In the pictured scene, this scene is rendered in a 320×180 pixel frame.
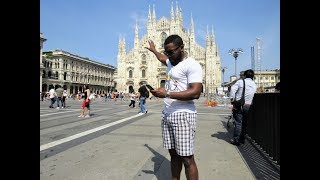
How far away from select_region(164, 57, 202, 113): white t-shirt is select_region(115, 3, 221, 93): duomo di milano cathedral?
196 ft

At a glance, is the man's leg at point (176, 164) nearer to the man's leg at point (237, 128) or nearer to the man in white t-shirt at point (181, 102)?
the man in white t-shirt at point (181, 102)

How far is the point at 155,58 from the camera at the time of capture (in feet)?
217

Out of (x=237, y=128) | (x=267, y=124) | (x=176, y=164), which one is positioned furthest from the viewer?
(x=237, y=128)

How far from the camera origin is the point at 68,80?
234 feet

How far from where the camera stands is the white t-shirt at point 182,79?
2654 mm

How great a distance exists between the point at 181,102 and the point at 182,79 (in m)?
0.23

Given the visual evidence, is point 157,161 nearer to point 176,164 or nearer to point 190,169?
point 176,164

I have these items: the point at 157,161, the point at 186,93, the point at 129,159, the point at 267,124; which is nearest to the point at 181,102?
the point at 186,93

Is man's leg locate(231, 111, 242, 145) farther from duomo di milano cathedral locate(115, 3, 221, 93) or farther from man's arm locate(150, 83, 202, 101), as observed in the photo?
duomo di milano cathedral locate(115, 3, 221, 93)

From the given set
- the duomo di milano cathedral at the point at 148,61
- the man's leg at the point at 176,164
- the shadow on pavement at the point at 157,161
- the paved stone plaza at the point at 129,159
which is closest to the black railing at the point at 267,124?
the paved stone plaza at the point at 129,159

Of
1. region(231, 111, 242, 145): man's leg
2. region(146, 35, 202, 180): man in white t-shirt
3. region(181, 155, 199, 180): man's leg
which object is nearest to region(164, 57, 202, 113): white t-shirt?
region(146, 35, 202, 180): man in white t-shirt
